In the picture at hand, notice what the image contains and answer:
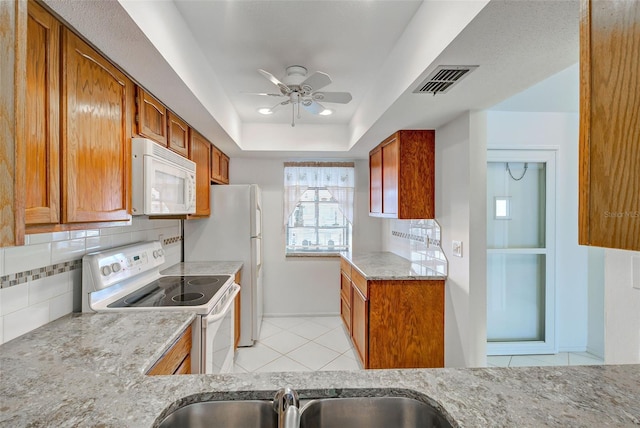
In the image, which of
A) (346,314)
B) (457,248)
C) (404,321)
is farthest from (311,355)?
(457,248)

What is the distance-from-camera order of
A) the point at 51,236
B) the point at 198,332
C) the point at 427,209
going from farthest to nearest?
the point at 427,209, the point at 198,332, the point at 51,236

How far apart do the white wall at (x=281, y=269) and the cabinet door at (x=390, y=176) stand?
143cm

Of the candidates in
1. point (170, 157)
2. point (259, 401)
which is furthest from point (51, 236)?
point (259, 401)

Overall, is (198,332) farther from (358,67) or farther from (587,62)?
(358,67)

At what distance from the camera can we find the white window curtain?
160 inches

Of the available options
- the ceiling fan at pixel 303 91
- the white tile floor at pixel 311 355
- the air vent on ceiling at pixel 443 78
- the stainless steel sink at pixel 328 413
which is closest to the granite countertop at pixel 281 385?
the stainless steel sink at pixel 328 413

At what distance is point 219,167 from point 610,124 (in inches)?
135

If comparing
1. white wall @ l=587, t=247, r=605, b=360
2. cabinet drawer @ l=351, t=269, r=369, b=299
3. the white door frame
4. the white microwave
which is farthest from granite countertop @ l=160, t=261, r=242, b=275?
white wall @ l=587, t=247, r=605, b=360

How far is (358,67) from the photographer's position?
2193 millimetres

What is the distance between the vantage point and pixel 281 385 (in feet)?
2.87

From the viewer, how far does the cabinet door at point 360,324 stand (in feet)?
8.04

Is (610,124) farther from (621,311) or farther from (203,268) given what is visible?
(203,268)

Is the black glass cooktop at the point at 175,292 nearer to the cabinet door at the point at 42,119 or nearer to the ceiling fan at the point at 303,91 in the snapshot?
the cabinet door at the point at 42,119

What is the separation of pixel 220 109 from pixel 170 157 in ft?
2.61
